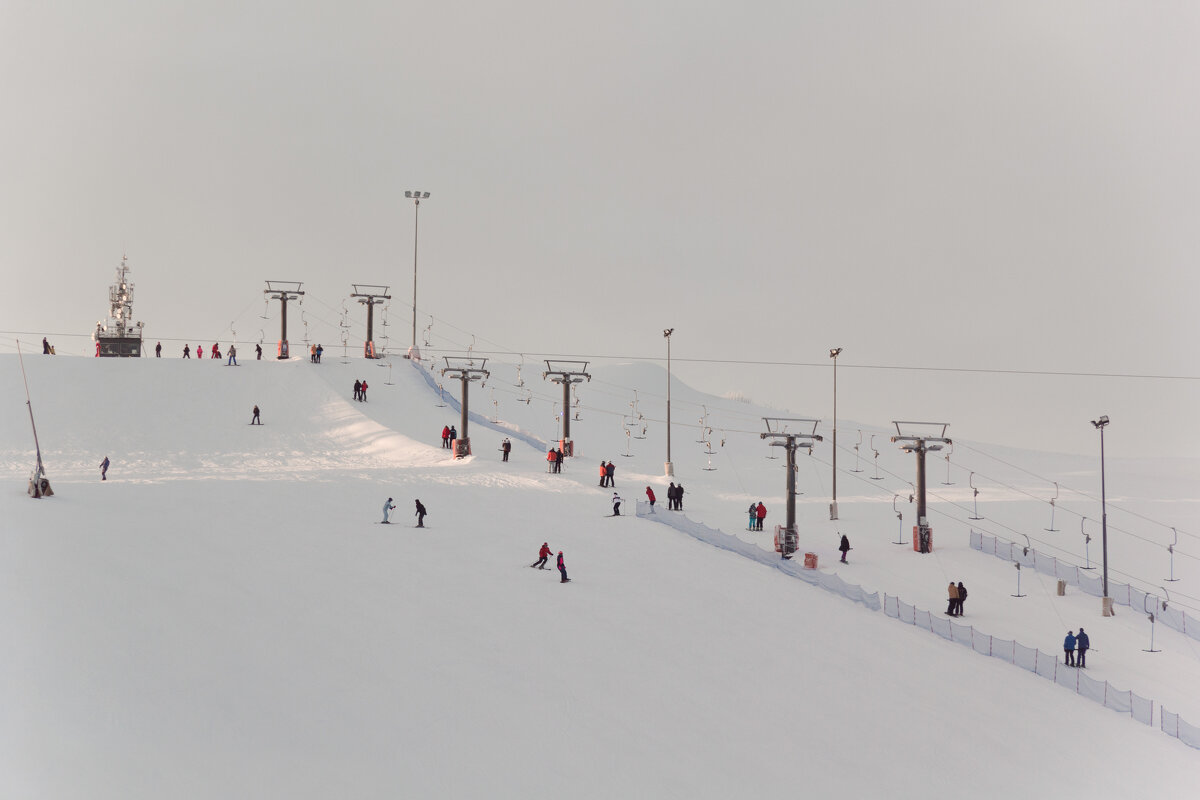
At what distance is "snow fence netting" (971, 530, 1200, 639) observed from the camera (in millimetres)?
33150

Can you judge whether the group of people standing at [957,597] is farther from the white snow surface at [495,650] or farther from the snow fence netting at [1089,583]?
the snow fence netting at [1089,583]

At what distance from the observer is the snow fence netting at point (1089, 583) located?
3315 cm

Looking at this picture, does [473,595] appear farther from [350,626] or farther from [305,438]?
[305,438]

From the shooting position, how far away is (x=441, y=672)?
63.2ft

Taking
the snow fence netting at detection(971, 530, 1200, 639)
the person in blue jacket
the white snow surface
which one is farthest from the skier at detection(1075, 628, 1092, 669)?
the snow fence netting at detection(971, 530, 1200, 639)

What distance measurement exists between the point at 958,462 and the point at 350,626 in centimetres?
5377

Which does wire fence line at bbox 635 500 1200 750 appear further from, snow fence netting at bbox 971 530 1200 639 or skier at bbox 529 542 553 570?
skier at bbox 529 542 553 570

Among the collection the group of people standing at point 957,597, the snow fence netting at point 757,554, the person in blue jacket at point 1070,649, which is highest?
the snow fence netting at point 757,554

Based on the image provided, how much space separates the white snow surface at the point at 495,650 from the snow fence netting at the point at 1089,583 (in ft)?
2.44

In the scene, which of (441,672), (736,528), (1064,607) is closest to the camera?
(441,672)

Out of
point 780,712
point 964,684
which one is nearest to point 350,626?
point 780,712

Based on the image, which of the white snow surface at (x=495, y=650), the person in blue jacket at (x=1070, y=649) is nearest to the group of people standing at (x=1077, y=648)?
the person in blue jacket at (x=1070, y=649)

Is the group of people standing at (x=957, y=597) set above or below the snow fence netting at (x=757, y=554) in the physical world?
below

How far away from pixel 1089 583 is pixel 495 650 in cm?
2463
